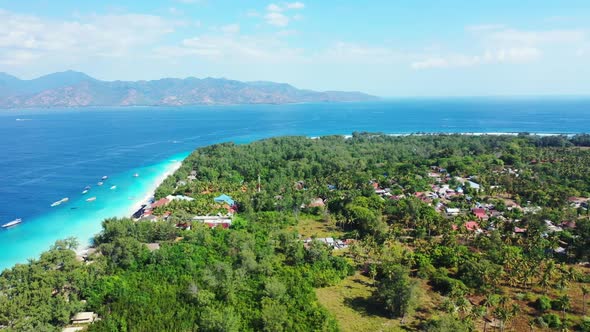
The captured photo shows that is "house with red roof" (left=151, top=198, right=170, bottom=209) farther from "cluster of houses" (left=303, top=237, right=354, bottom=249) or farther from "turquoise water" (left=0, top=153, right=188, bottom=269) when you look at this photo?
"cluster of houses" (left=303, top=237, right=354, bottom=249)

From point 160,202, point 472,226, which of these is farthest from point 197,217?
point 472,226

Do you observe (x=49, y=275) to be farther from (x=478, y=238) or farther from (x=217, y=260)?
(x=478, y=238)

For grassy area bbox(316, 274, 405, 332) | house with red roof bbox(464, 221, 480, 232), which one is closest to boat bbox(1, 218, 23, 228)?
grassy area bbox(316, 274, 405, 332)

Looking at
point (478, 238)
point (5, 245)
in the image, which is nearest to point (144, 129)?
point (5, 245)

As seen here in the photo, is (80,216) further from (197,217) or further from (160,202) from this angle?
(197,217)

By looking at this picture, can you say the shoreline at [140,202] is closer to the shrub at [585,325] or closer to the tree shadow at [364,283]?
the tree shadow at [364,283]
